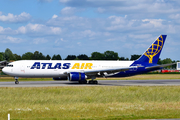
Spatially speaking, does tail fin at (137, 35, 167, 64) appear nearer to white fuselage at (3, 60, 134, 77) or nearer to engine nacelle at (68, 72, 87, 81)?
white fuselage at (3, 60, 134, 77)

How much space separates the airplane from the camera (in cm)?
3778

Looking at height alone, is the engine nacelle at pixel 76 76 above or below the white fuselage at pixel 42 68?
below

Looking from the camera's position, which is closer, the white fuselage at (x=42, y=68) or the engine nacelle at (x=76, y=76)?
the engine nacelle at (x=76, y=76)

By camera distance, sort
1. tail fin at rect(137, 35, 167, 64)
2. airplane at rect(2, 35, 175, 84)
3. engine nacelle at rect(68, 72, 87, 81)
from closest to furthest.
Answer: engine nacelle at rect(68, 72, 87, 81) < airplane at rect(2, 35, 175, 84) < tail fin at rect(137, 35, 167, 64)

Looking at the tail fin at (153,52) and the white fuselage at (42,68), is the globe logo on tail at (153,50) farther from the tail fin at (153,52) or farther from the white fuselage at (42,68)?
the white fuselage at (42,68)

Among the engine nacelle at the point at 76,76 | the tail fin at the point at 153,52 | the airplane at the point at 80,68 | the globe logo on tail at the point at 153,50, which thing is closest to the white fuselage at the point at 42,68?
the airplane at the point at 80,68

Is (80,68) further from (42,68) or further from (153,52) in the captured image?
(153,52)

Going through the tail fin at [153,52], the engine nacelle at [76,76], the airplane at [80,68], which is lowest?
the engine nacelle at [76,76]

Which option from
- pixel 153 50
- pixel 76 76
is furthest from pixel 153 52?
pixel 76 76

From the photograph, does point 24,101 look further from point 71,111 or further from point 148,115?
point 148,115

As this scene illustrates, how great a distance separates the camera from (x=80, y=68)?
40.5 metres

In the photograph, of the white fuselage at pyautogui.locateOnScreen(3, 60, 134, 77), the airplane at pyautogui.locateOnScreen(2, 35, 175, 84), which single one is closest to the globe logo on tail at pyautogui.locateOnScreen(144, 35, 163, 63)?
the airplane at pyautogui.locateOnScreen(2, 35, 175, 84)

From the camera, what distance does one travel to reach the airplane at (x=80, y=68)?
37.8m

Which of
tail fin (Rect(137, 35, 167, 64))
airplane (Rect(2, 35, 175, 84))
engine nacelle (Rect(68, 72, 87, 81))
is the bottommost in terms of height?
engine nacelle (Rect(68, 72, 87, 81))
